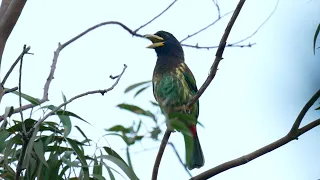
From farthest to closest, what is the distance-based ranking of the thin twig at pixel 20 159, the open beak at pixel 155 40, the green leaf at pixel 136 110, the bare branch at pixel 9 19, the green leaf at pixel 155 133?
the open beak at pixel 155 40 → the bare branch at pixel 9 19 → the thin twig at pixel 20 159 → the green leaf at pixel 136 110 → the green leaf at pixel 155 133

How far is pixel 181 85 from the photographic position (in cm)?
410

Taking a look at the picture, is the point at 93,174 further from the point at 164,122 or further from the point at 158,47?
the point at 158,47

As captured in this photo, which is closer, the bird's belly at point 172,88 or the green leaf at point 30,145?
the green leaf at point 30,145

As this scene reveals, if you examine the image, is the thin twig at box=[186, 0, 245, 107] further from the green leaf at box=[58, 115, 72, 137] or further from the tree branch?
the green leaf at box=[58, 115, 72, 137]

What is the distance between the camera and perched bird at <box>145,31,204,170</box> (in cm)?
401

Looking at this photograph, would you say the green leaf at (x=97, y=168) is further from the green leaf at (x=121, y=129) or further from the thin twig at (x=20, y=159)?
the green leaf at (x=121, y=129)

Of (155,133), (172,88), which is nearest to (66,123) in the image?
(155,133)

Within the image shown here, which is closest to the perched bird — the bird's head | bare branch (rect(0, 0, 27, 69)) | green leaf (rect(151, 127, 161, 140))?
the bird's head

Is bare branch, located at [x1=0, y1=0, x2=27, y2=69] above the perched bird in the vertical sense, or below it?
above

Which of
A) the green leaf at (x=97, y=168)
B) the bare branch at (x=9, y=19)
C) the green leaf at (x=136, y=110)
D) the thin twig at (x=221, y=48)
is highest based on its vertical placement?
the bare branch at (x=9, y=19)

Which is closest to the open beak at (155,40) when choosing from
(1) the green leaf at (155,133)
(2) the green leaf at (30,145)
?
(2) the green leaf at (30,145)

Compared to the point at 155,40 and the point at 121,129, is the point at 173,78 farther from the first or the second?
the point at 121,129

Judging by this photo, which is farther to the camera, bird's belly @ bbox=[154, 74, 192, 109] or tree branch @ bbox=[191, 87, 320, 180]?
bird's belly @ bbox=[154, 74, 192, 109]

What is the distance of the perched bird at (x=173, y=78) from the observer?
401cm
